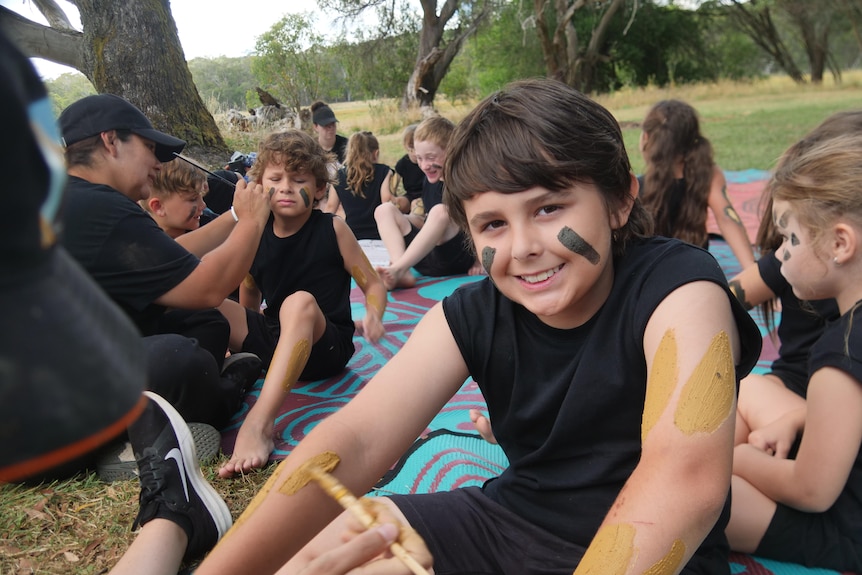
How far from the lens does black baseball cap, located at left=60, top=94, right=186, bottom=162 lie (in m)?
2.10

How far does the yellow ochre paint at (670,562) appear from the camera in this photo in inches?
39.7

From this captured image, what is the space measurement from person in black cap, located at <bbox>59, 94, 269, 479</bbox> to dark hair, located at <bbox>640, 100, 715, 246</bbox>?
2.28 meters

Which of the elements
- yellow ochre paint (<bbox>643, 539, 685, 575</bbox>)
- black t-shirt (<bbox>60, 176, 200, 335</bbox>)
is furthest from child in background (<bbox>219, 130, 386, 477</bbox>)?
yellow ochre paint (<bbox>643, 539, 685, 575</bbox>)

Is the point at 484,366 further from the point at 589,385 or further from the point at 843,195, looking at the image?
the point at 843,195

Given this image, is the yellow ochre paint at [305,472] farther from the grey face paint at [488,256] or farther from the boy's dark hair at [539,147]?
the boy's dark hair at [539,147]

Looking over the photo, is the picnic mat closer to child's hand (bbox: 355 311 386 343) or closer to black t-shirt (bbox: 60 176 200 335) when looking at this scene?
child's hand (bbox: 355 311 386 343)

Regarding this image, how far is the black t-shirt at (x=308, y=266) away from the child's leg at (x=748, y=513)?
1.82m

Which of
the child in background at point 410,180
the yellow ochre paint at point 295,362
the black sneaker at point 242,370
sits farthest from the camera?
the child in background at point 410,180

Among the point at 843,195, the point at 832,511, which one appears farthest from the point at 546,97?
the point at 832,511

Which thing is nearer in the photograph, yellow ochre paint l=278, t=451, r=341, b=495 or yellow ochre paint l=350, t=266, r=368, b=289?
yellow ochre paint l=278, t=451, r=341, b=495

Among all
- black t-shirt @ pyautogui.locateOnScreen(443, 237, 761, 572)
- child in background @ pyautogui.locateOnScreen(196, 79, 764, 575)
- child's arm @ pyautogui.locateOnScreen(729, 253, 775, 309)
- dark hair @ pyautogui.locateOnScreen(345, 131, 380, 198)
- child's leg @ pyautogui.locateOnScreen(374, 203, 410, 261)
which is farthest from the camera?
dark hair @ pyautogui.locateOnScreen(345, 131, 380, 198)

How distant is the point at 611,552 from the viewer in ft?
3.34

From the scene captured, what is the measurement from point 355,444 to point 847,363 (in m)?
1.06

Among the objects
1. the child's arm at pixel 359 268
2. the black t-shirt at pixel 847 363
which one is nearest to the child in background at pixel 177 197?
the child's arm at pixel 359 268
